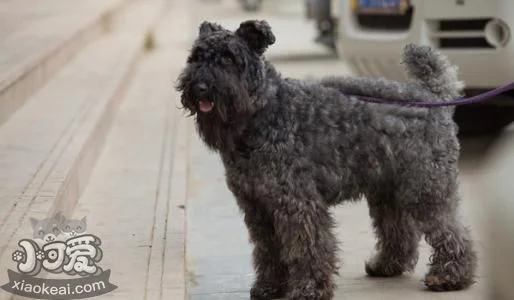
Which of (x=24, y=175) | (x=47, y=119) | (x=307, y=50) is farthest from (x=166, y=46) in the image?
(x=24, y=175)

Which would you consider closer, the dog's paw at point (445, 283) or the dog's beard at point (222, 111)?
the dog's beard at point (222, 111)

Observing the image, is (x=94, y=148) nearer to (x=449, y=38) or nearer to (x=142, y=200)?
(x=142, y=200)

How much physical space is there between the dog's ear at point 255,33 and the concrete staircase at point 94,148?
1.25m

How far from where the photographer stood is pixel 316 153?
5137 millimetres

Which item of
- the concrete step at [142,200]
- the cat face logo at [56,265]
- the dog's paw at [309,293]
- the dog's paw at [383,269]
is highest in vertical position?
the cat face logo at [56,265]

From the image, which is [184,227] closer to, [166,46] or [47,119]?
[47,119]

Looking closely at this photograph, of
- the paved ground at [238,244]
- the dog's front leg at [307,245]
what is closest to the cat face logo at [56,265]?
the paved ground at [238,244]

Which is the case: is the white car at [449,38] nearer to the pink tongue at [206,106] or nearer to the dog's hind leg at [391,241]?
A: the dog's hind leg at [391,241]

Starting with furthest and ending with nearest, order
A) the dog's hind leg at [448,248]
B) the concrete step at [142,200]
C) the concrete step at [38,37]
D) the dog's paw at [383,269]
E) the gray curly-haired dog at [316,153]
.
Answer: the concrete step at [38,37] < the dog's paw at [383,269] < the dog's hind leg at [448,248] < the concrete step at [142,200] < the gray curly-haired dog at [316,153]

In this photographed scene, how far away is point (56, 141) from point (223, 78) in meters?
2.89

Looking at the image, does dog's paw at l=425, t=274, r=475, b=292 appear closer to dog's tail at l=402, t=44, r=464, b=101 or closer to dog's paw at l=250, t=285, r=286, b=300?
dog's paw at l=250, t=285, r=286, b=300

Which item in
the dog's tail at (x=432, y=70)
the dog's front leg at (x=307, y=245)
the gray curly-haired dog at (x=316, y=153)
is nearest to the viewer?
the gray curly-haired dog at (x=316, y=153)

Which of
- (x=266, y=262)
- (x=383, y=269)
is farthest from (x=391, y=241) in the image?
(x=266, y=262)

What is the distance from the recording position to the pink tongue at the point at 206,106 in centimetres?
479
